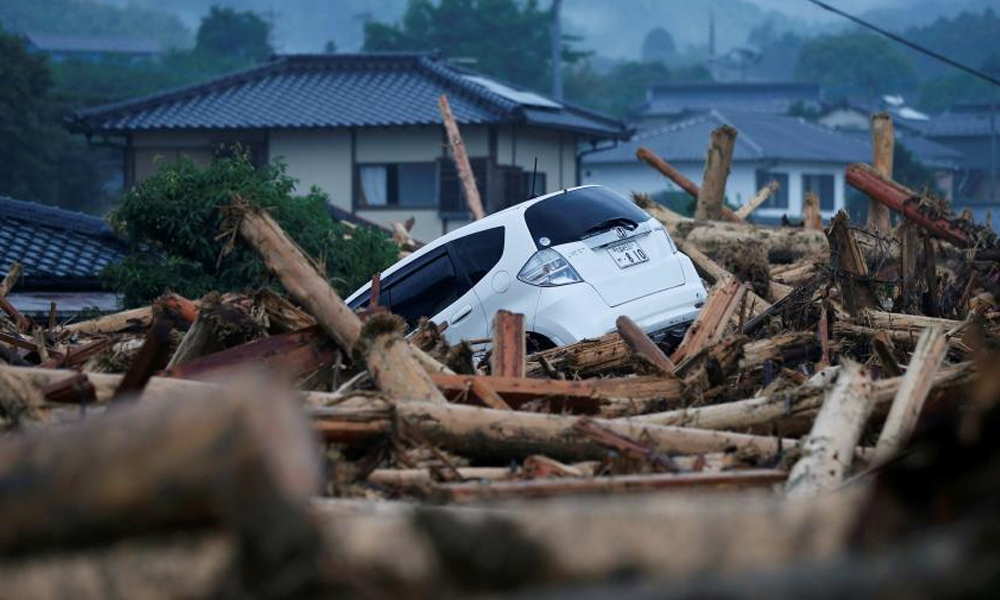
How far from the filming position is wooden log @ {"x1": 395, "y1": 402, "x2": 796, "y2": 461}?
16.3 ft

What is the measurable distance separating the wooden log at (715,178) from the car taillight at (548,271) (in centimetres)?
580

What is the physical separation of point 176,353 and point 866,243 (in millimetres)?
7149

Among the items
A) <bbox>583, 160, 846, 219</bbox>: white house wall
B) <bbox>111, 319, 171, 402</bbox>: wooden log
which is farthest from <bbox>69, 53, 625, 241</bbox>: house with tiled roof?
<bbox>111, 319, 171, 402</bbox>: wooden log

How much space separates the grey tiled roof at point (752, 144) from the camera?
54.7 m

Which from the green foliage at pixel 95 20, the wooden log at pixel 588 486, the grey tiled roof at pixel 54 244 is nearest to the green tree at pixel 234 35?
the grey tiled roof at pixel 54 244

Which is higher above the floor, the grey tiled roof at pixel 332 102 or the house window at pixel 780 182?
the grey tiled roof at pixel 332 102

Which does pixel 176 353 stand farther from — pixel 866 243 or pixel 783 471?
pixel 866 243

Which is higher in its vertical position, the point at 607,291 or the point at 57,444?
the point at 57,444

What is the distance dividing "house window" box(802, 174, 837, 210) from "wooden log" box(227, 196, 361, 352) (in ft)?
167

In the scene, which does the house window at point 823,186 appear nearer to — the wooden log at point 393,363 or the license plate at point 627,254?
the license plate at point 627,254

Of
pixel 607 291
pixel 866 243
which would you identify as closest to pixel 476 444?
pixel 607 291

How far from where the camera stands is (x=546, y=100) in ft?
112

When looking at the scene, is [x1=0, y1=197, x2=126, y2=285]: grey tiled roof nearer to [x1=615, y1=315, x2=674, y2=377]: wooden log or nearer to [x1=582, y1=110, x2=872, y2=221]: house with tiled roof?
[x1=615, y1=315, x2=674, y2=377]: wooden log

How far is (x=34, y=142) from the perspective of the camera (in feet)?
129
